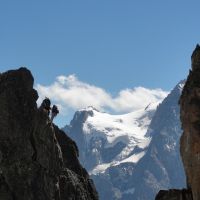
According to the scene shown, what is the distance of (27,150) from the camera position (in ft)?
318

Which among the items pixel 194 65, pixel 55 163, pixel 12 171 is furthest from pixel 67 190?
pixel 194 65

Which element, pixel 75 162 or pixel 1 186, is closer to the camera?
pixel 1 186

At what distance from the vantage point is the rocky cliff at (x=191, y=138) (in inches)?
1825

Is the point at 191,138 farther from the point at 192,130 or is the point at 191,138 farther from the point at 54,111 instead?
the point at 54,111

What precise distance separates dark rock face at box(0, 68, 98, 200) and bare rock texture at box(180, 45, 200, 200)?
48.2 metres

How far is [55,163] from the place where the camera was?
333ft

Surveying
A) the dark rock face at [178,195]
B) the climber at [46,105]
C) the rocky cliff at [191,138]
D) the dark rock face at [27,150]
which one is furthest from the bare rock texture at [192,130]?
the climber at [46,105]

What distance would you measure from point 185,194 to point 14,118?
55.8 m

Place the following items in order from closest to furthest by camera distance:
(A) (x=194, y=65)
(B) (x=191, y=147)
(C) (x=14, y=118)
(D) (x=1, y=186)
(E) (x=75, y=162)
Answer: (B) (x=191, y=147), (A) (x=194, y=65), (D) (x=1, y=186), (C) (x=14, y=118), (E) (x=75, y=162)

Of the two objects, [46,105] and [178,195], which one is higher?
[46,105]

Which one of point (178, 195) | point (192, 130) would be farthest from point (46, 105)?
point (192, 130)

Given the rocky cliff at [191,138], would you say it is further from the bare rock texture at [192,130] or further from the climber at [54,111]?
the climber at [54,111]

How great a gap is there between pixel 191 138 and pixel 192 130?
0.64m

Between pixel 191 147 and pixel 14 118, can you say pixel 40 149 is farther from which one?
pixel 191 147
